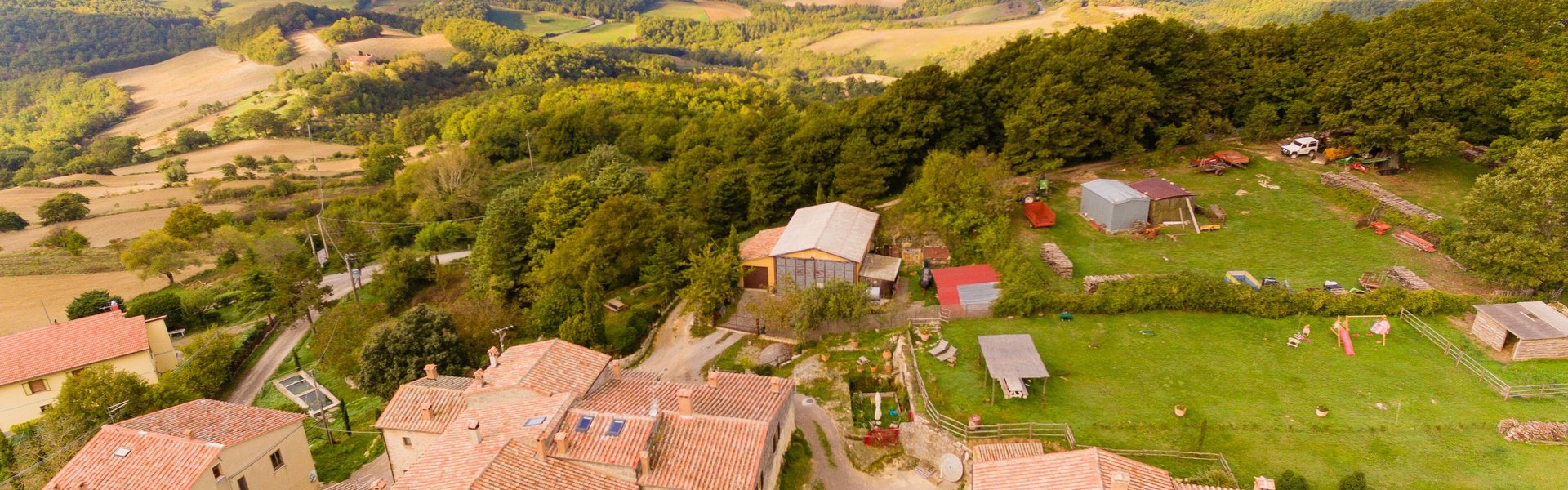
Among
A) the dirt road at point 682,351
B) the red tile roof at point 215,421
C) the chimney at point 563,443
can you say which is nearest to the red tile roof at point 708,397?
the chimney at point 563,443

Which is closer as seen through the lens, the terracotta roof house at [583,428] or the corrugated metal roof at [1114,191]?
the terracotta roof house at [583,428]

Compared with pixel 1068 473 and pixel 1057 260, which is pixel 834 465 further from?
pixel 1057 260

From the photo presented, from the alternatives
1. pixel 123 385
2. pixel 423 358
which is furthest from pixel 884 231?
pixel 123 385

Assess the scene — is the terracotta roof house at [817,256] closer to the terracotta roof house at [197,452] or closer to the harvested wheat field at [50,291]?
the terracotta roof house at [197,452]

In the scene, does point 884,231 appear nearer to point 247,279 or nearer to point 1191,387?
point 1191,387

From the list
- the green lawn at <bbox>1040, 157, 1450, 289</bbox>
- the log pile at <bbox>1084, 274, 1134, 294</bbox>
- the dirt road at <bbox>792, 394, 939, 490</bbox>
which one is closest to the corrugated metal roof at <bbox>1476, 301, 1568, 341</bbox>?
the green lawn at <bbox>1040, 157, 1450, 289</bbox>

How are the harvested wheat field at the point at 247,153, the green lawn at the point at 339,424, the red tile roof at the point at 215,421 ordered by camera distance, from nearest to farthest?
the red tile roof at the point at 215,421, the green lawn at the point at 339,424, the harvested wheat field at the point at 247,153

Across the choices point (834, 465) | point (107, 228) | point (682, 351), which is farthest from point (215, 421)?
point (107, 228)
